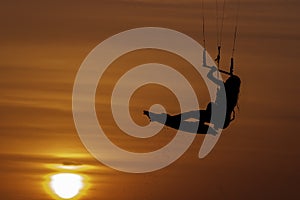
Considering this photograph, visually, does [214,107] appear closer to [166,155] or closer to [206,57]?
[206,57]

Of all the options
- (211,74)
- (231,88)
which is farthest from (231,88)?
(211,74)

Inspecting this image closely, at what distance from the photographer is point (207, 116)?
200 ft

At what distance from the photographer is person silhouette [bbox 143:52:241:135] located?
60625 millimetres

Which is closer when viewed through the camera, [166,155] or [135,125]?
[135,125]

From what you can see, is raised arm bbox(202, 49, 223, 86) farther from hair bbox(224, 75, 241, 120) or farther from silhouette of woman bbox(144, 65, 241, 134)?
hair bbox(224, 75, 241, 120)

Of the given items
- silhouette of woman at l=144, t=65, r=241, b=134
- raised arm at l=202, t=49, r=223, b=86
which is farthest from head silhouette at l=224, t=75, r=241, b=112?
raised arm at l=202, t=49, r=223, b=86

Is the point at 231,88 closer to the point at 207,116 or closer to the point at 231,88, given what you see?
the point at 231,88

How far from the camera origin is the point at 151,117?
60.8 meters

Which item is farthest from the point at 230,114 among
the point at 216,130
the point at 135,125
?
the point at 135,125

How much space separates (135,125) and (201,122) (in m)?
22.6

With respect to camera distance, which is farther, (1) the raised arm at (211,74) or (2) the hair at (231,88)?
(2) the hair at (231,88)

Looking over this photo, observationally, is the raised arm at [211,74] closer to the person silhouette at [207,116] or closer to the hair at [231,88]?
the person silhouette at [207,116]

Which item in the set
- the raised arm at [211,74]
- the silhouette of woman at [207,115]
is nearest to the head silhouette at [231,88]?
the silhouette of woman at [207,115]

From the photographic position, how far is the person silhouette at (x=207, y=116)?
60.6m
